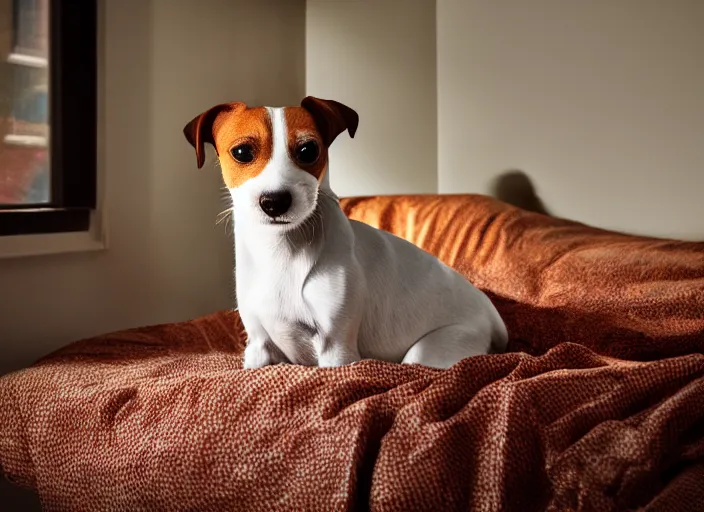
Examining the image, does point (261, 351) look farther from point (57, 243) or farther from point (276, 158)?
point (57, 243)

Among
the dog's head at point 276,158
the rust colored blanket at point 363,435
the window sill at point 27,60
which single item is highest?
the window sill at point 27,60

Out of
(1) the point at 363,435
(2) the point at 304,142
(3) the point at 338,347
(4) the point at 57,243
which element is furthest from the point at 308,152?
(4) the point at 57,243

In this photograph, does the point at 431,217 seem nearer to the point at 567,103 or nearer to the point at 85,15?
the point at 567,103

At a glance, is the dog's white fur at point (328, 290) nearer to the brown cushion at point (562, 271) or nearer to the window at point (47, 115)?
the brown cushion at point (562, 271)

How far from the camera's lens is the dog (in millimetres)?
1023

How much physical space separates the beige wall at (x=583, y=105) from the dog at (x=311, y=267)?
0.97m

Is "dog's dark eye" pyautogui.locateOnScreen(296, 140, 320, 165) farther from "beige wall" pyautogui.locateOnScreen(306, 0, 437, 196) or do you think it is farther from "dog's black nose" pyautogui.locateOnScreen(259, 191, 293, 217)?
"beige wall" pyautogui.locateOnScreen(306, 0, 437, 196)

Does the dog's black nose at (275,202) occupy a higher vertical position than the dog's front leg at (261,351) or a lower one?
higher

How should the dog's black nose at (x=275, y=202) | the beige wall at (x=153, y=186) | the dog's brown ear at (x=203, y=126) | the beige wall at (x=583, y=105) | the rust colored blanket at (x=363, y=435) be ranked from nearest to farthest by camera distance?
the rust colored blanket at (x=363, y=435)
the dog's black nose at (x=275, y=202)
the dog's brown ear at (x=203, y=126)
the beige wall at (x=153, y=186)
the beige wall at (x=583, y=105)

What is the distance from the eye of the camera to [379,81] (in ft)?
7.57

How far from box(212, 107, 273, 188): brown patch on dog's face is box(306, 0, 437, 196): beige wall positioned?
4.20ft

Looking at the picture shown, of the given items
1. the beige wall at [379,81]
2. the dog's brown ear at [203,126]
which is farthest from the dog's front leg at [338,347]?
the beige wall at [379,81]

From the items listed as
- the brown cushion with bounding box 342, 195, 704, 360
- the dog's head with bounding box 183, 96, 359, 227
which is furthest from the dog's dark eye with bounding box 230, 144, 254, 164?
the brown cushion with bounding box 342, 195, 704, 360

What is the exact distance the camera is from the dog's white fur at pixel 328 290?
40.8 inches
